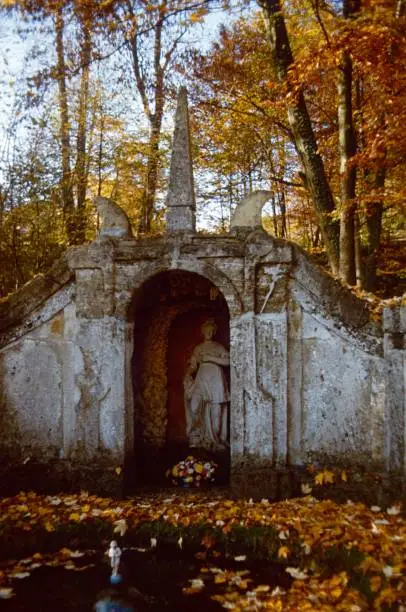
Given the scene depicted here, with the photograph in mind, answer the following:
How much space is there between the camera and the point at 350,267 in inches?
366

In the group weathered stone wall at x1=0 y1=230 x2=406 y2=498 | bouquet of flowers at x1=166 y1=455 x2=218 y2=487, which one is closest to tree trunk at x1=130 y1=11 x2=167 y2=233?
weathered stone wall at x1=0 y1=230 x2=406 y2=498

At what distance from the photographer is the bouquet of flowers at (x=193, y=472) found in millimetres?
7340

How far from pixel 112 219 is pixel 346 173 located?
4.25m

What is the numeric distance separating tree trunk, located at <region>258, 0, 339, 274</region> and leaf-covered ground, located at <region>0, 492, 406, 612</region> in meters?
4.71

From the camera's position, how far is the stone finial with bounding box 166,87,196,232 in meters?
6.91

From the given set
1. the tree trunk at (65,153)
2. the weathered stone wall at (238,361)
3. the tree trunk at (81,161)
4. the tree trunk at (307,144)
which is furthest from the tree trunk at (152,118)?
the weathered stone wall at (238,361)

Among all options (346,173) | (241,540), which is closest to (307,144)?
(346,173)

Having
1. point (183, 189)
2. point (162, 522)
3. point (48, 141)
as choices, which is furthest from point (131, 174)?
point (162, 522)

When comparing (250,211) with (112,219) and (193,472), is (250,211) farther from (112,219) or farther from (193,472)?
(193,472)

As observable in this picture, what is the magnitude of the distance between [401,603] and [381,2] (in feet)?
18.5

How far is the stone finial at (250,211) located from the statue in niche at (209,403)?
188 cm

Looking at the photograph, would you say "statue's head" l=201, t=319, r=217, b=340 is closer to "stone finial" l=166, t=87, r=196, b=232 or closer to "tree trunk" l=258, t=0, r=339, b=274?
"stone finial" l=166, t=87, r=196, b=232

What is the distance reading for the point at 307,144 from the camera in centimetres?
961

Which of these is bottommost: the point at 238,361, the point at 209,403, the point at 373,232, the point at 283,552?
the point at 283,552
